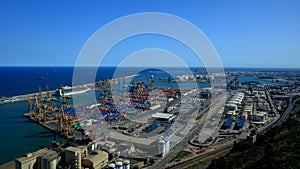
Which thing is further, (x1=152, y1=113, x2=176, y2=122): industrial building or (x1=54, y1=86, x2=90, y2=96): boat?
(x1=54, y1=86, x2=90, y2=96): boat

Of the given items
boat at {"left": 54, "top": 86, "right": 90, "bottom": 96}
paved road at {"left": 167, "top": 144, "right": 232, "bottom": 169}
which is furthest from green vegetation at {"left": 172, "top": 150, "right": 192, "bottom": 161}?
boat at {"left": 54, "top": 86, "right": 90, "bottom": 96}

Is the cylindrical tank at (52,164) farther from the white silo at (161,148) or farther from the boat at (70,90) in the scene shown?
the boat at (70,90)

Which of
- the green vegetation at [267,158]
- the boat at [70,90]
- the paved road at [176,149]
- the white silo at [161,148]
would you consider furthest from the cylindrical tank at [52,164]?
the boat at [70,90]

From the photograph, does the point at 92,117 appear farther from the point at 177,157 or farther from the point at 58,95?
the point at 58,95

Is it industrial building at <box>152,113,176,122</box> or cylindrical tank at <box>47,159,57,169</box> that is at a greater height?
cylindrical tank at <box>47,159,57,169</box>

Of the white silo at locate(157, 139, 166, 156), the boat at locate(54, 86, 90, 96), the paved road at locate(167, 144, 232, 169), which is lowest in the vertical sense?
the paved road at locate(167, 144, 232, 169)

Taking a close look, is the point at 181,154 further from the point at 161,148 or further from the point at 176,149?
the point at 161,148

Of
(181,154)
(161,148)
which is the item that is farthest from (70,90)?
(181,154)

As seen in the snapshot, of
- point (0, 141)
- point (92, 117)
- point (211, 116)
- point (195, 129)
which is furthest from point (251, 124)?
point (0, 141)

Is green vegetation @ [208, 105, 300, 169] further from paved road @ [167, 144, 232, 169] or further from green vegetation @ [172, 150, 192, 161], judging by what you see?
green vegetation @ [172, 150, 192, 161]

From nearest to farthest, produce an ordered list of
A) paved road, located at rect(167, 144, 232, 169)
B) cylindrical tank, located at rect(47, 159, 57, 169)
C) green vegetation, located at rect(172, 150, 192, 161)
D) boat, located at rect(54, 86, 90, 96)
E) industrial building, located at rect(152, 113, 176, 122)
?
1. cylindrical tank, located at rect(47, 159, 57, 169)
2. paved road, located at rect(167, 144, 232, 169)
3. green vegetation, located at rect(172, 150, 192, 161)
4. industrial building, located at rect(152, 113, 176, 122)
5. boat, located at rect(54, 86, 90, 96)

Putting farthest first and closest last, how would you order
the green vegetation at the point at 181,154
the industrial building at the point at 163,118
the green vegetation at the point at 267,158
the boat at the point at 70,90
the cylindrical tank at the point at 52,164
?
1. the boat at the point at 70,90
2. the industrial building at the point at 163,118
3. the green vegetation at the point at 181,154
4. the cylindrical tank at the point at 52,164
5. the green vegetation at the point at 267,158

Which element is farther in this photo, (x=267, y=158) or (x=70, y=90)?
(x=70, y=90)
